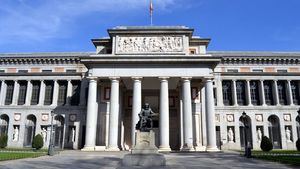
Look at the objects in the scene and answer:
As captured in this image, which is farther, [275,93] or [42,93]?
[42,93]

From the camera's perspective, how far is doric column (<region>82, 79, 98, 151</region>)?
38219mm

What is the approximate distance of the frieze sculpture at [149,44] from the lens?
41.2 metres

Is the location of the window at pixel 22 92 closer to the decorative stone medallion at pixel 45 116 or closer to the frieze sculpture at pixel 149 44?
the decorative stone medallion at pixel 45 116

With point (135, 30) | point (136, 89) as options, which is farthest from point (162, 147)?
point (135, 30)

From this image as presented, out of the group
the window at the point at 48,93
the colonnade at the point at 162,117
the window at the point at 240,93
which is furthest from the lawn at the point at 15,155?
the window at the point at 240,93

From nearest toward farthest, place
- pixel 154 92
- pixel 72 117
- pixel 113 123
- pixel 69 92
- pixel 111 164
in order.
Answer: pixel 111 164 → pixel 113 123 → pixel 154 92 → pixel 72 117 → pixel 69 92

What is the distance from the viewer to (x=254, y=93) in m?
55.2

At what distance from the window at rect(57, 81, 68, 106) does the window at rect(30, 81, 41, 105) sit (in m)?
4.18

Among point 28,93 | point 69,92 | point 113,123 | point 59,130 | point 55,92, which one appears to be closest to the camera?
point 113,123

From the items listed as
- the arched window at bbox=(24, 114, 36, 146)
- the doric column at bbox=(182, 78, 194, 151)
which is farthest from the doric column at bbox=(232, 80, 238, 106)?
the arched window at bbox=(24, 114, 36, 146)

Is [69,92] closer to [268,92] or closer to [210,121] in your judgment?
[210,121]

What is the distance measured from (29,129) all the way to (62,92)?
914 centimetres

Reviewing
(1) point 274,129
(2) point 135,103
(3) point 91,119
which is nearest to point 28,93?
(3) point 91,119

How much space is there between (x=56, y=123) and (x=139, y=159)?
3690 centimetres
